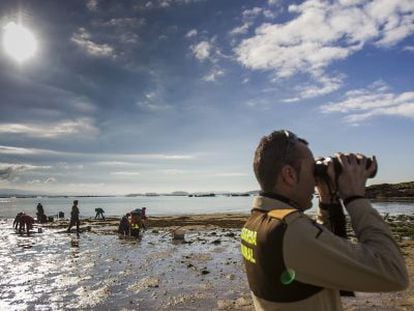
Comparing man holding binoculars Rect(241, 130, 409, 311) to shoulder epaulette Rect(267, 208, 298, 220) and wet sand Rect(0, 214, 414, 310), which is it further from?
wet sand Rect(0, 214, 414, 310)

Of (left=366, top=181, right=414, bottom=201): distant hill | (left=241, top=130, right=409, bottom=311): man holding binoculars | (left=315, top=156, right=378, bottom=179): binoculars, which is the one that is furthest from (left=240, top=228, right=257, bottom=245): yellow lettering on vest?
(left=366, top=181, right=414, bottom=201): distant hill

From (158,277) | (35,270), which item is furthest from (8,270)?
(158,277)

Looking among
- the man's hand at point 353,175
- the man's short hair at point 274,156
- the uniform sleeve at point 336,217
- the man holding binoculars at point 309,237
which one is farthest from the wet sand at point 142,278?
the man's hand at point 353,175

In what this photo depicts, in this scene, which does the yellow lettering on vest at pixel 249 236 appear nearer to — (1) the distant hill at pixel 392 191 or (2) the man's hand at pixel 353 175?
(2) the man's hand at pixel 353 175

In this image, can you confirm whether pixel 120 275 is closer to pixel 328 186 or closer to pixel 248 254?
pixel 248 254

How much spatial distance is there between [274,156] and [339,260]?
28.7 inches

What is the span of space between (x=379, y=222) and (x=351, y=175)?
31cm

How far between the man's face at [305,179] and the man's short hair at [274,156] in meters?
0.03

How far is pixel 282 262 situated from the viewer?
97.7 inches

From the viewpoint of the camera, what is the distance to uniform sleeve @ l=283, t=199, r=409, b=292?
2342mm

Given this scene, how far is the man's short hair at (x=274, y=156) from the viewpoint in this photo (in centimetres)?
272

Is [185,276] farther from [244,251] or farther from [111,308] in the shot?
[244,251]

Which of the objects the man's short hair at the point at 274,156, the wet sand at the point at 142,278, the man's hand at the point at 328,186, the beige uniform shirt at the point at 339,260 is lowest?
the wet sand at the point at 142,278

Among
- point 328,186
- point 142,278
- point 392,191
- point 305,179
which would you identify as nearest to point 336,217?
point 328,186
